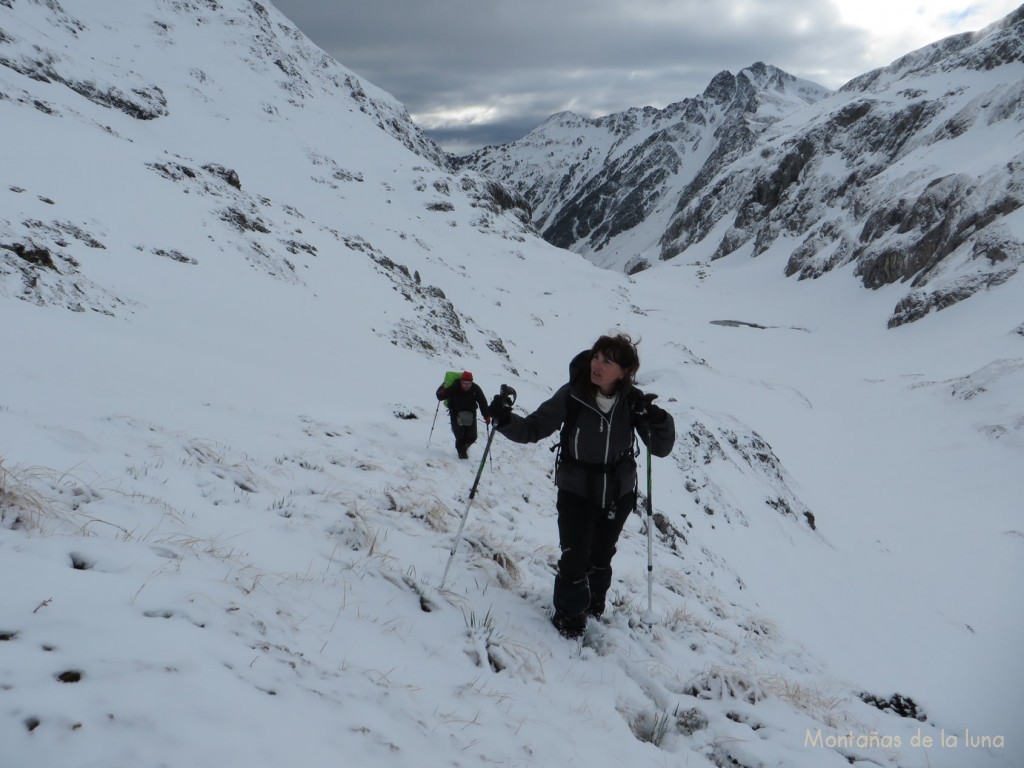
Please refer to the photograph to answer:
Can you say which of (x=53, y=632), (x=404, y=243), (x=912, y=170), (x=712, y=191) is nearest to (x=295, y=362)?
(x=53, y=632)

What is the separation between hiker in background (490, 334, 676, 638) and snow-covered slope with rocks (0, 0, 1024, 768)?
0.65m

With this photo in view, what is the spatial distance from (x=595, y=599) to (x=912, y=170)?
85797 millimetres

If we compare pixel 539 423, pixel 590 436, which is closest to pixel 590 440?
pixel 590 436

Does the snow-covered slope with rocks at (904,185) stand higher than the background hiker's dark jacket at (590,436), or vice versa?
the snow-covered slope with rocks at (904,185)

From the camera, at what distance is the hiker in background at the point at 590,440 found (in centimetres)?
480

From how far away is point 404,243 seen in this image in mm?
53406

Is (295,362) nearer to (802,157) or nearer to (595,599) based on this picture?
(595,599)

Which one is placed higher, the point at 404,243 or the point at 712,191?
the point at 712,191

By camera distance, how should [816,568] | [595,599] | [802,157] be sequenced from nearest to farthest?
[595,599] < [816,568] < [802,157]

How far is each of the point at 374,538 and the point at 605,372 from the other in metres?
2.74

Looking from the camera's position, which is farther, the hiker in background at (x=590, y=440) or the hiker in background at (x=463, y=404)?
the hiker in background at (x=463, y=404)

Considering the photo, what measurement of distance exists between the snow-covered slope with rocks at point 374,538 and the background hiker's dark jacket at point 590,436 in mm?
815

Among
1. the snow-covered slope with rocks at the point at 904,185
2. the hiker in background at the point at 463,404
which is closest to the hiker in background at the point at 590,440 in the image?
the hiker in background at the point at 463,404

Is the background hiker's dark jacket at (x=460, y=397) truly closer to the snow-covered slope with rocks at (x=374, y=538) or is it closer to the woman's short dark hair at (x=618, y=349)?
the snow-covered slope with rocks at (x=374, y=538)
